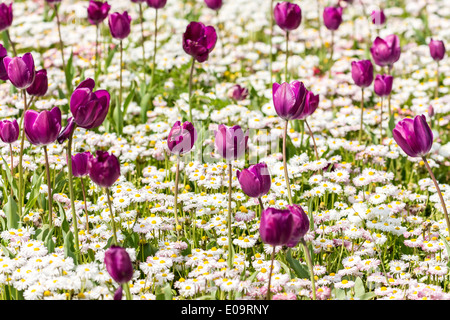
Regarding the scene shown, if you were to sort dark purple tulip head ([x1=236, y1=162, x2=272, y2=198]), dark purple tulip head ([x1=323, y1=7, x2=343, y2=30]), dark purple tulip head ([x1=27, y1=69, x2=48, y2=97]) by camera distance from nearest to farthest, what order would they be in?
dark purple tulip head ([x1=236, y1=162, x2=272, y2=198]) < dark purple tulip head ([x1=27, y1=69, x2=48, y2=97]) < dark purple tulip head ([x1=323, y1=7, x2=343, y2=30])

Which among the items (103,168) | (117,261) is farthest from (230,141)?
(117,261)

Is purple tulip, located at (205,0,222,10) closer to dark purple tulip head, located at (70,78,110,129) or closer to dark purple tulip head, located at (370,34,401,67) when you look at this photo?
dark purple tulip head, located at (370,34,401,67)

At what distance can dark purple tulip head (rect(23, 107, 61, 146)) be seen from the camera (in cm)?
235

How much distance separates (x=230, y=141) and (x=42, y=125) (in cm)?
70

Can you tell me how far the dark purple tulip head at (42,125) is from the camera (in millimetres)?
2348

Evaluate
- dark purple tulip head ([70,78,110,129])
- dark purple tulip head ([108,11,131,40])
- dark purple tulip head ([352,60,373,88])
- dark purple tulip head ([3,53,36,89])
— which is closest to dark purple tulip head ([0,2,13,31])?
dark purple tulip head ([108,11,131,40])

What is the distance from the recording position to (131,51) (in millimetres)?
5230

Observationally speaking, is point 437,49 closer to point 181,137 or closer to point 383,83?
point 383,83

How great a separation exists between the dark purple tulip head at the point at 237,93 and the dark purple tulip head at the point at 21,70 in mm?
1715

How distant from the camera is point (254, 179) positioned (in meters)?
2.24

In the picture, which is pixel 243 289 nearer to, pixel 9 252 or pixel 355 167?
pixel 9 252

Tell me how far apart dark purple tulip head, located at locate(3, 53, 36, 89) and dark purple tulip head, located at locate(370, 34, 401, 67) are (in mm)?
1957
